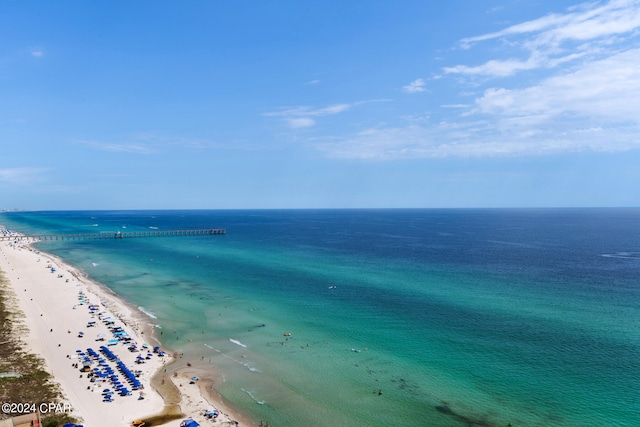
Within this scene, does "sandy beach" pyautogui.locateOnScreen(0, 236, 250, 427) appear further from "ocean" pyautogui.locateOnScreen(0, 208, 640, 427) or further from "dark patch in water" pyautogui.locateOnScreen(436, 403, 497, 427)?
"dark patch in water" pyautogui.locateOnScreen(436, 403, 497, 427)

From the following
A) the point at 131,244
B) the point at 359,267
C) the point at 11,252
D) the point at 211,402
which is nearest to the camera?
the point at 211,402

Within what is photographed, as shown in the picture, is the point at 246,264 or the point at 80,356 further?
the point at 246,264

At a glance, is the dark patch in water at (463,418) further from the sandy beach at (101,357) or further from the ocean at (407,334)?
the sandy beach at (101,357)

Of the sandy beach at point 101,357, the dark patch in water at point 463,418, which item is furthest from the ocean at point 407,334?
the sandy beach at point 101,357

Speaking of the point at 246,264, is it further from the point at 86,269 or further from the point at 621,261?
the point at 621,261

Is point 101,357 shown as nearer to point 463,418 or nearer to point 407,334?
point 407,334

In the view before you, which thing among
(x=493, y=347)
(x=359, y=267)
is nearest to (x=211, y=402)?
(x=493, y=347)
